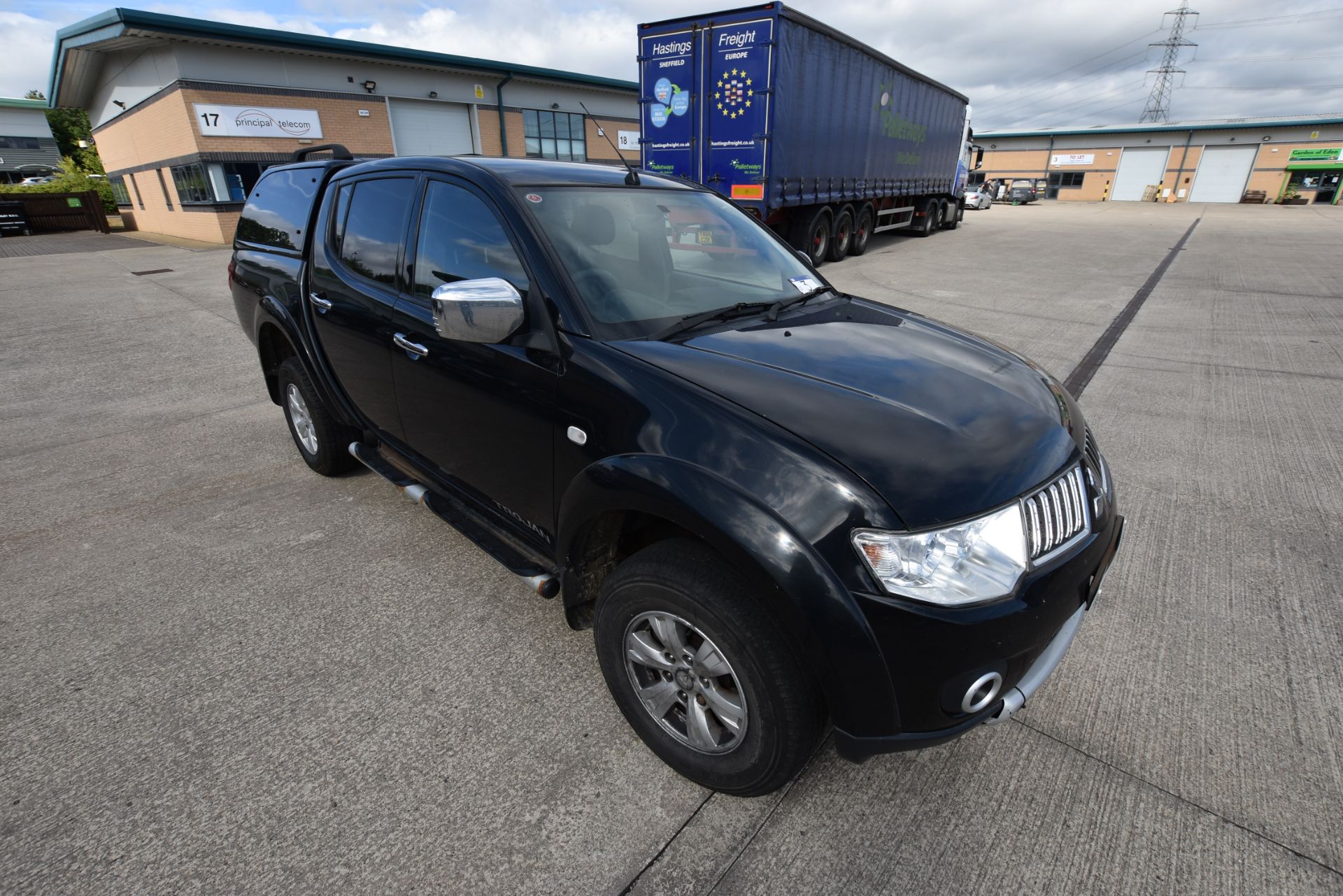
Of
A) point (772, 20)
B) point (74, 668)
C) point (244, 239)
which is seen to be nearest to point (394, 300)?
point (74, 668)

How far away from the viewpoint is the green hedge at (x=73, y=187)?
27422mm

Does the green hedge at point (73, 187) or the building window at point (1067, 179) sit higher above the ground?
the green hedge at point (73, 187)

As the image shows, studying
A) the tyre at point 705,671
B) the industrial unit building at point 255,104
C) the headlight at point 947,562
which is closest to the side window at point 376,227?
the tyre at point 705,671

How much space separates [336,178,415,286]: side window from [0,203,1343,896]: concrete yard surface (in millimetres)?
1333

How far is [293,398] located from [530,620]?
2.38 metres

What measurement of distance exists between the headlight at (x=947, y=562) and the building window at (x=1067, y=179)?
69.7 metres

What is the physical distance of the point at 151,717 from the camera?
2.24 metres

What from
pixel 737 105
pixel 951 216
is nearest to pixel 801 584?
pixel 737 105

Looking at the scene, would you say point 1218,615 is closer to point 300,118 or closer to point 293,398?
point 293,398

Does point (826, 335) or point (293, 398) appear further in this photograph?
point (293, 398)

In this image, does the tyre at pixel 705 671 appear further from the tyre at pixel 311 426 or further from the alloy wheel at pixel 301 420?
the alloy wheel at pixel 301 420

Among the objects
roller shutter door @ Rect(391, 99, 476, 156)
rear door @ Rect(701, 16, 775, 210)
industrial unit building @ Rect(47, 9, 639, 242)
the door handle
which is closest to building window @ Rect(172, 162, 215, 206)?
industrial unit building @ Rect(47, 9, 639, 242)

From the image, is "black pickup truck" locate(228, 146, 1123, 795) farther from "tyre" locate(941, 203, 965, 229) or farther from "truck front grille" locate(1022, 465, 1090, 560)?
"tyre" locate(941, 203, 965, 229)

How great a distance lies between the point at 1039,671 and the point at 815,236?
1225 cm
